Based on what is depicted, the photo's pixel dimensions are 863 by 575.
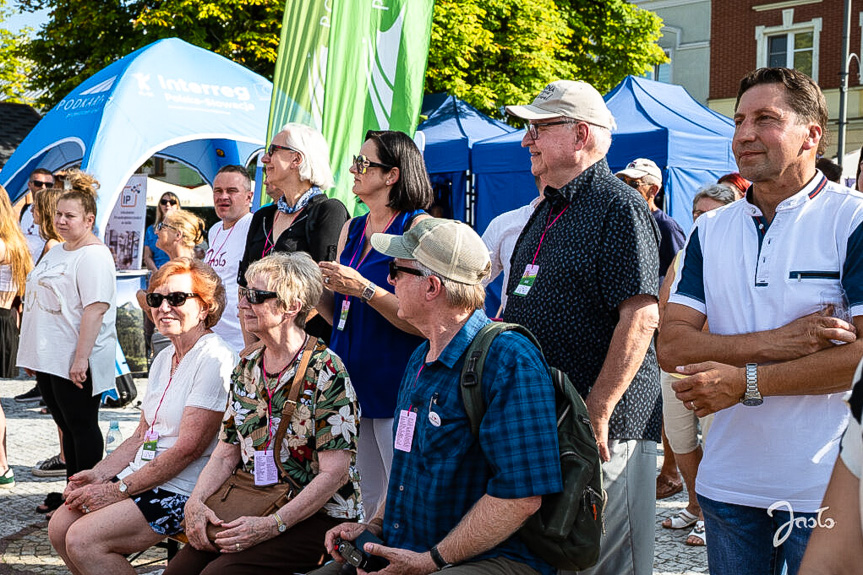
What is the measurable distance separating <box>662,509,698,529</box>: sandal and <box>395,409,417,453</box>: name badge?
2.83m

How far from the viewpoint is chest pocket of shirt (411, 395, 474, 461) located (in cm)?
237

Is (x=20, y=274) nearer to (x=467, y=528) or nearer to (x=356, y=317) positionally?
(x=356, y=317)

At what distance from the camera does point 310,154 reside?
168 inches

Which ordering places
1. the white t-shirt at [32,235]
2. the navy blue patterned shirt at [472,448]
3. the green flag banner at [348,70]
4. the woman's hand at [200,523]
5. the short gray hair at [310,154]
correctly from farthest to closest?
the white t-shirt at [32,235], the green flag banner at [348,70], the short gray hair at [310,154], the woman's hand at [200,523], the navy blue patterned shirt at [472,448]

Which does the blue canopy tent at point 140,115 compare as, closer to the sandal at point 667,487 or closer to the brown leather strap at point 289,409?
the sandal at point 667,487

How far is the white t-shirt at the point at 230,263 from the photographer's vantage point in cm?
482

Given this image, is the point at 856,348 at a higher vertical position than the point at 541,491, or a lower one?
higher

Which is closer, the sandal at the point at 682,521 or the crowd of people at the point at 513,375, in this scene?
the crowd of people at the point at 513,375

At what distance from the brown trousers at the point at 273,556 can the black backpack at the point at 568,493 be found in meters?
1.00

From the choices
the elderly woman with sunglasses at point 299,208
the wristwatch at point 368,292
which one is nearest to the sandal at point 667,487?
the elderly woman with sunglasses at point 299,208

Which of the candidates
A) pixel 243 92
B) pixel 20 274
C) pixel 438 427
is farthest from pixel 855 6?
pixel 438 427

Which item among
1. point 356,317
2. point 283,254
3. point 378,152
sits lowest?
point 356,317

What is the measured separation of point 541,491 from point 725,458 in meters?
0.49

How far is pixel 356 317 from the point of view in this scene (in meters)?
3.66
